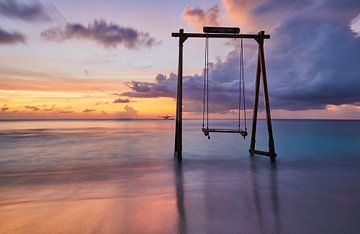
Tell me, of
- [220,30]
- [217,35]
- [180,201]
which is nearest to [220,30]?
[220,30]

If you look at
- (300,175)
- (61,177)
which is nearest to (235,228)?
(300,175)

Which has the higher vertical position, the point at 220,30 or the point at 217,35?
the point at 220,30

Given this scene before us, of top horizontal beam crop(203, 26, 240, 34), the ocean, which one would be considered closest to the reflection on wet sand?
the ocean

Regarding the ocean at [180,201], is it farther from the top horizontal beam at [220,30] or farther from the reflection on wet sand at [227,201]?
the top horizontal beam at [220,30]

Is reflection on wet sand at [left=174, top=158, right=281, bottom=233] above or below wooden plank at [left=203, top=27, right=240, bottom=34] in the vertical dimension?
below

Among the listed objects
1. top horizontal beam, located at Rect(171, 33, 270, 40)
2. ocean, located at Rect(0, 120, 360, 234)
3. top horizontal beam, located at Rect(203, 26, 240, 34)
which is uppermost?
top horizontal beam, located at Rect(203, 26, 240, 34)

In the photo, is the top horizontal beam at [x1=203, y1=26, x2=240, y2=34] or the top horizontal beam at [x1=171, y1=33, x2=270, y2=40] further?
the top horizontal beam at [x1=171, y1=33, x2=270, y2=40]

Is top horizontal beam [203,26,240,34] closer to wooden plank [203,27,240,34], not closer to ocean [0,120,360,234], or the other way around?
wooden plank [203,27,240,34]

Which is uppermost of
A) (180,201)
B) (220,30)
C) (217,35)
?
(220,30)

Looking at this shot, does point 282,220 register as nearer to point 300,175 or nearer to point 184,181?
point 184,181

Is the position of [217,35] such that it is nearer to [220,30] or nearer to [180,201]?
[220,30]

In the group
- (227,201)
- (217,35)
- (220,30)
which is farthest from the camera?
(217,35)

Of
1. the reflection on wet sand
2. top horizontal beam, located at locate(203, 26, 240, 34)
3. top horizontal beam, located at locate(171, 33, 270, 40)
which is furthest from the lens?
top horizontal beam, located at locate(171, 33, 270, 40)

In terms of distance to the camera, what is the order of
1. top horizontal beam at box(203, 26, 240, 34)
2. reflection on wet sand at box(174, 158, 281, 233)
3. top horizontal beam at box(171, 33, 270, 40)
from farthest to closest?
top horizontal beam at box(171, 33, 270, 40) → top horizontal beam at box(203, 26, 240, 34) → reflection on wet sand at box(174, 158, 281, 233)
